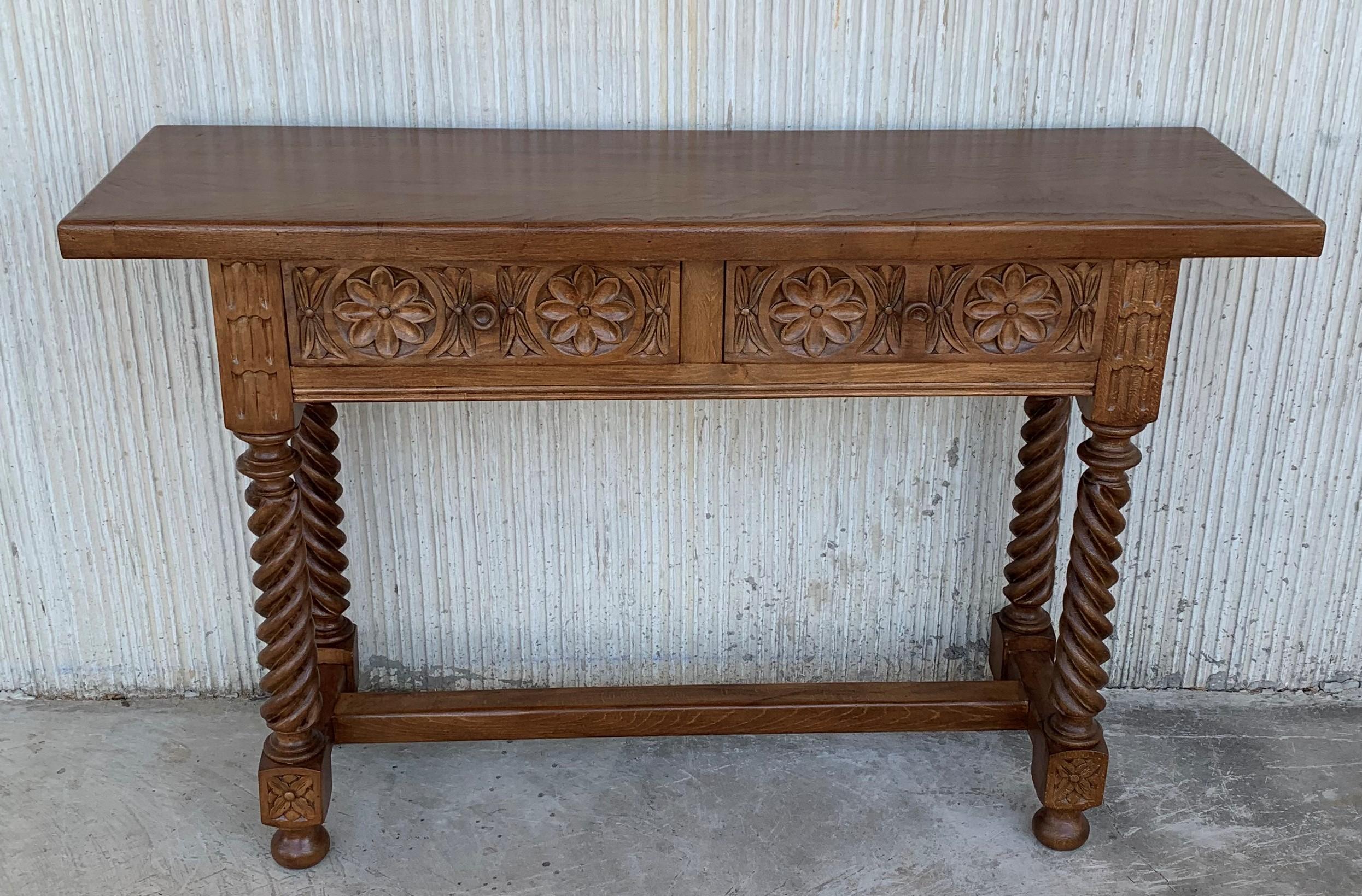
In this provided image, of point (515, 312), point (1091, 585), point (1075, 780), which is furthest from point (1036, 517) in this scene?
point (515, 312)

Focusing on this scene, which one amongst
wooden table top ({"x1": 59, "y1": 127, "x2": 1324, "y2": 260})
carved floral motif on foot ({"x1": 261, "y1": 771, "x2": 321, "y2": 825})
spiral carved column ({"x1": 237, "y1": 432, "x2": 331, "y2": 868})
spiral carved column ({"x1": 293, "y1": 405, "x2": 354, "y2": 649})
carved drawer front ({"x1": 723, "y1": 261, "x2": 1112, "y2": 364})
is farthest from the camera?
spiral carved column ({"x1": 293, "y1": 405, "x2": 354, "y2": 649})

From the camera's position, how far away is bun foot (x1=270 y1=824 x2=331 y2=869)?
93.3 inches

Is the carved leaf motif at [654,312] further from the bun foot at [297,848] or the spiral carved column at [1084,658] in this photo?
the bun foot at [297,848]

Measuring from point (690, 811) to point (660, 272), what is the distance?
112 cm

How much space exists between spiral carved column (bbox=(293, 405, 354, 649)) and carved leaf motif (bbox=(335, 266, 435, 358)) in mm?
484

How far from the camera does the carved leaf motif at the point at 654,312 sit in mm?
1950

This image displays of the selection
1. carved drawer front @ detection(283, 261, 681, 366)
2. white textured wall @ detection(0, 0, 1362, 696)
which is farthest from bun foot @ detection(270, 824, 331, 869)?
carved drawer front @ detection(283, 261, 681, 366)

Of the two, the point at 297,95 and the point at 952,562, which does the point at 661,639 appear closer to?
the point at 952,562

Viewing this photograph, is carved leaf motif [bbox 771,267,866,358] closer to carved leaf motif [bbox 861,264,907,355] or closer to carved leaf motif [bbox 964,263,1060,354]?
carved leaf motif [bbox 861,264,907,355]

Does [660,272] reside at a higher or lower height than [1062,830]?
higher

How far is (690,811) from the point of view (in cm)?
253

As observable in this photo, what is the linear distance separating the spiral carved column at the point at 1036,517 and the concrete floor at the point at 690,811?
264 mm

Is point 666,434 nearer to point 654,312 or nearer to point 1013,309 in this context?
point 654,312

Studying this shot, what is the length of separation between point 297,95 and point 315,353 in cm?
67
